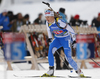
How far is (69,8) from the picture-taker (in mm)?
19156

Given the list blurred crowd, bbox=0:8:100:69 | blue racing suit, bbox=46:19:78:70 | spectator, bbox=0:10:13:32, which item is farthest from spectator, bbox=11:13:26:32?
blue racing suit, bbox=46:19:78:70

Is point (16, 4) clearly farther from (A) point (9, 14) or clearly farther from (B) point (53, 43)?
(B) point (53, 43)

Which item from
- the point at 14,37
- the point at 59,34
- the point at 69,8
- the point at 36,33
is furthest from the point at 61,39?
the point at 69,8

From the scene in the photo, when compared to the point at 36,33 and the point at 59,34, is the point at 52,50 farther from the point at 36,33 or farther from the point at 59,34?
the point at 36,33

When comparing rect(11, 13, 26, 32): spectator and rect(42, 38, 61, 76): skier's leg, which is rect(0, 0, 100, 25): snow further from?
rect(42, 38, 61, 76): skier's leg

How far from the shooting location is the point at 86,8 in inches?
742

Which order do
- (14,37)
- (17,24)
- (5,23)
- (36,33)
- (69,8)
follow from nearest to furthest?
(14,37) → (36,33) → (5,23) → (17,24) → (69,8)

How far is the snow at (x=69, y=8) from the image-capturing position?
59.5 feet

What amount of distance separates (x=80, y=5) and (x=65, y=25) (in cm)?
1322

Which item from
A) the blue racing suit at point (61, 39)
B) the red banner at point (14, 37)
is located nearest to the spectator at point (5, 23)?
the blue racing suit at point (61, 39)

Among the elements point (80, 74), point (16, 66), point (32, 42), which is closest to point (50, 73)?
point (80, 74)

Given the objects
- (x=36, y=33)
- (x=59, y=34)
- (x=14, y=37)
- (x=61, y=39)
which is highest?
(x=14, y=37)

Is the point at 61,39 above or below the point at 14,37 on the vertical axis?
below

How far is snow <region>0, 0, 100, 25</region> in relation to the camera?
18.1m
